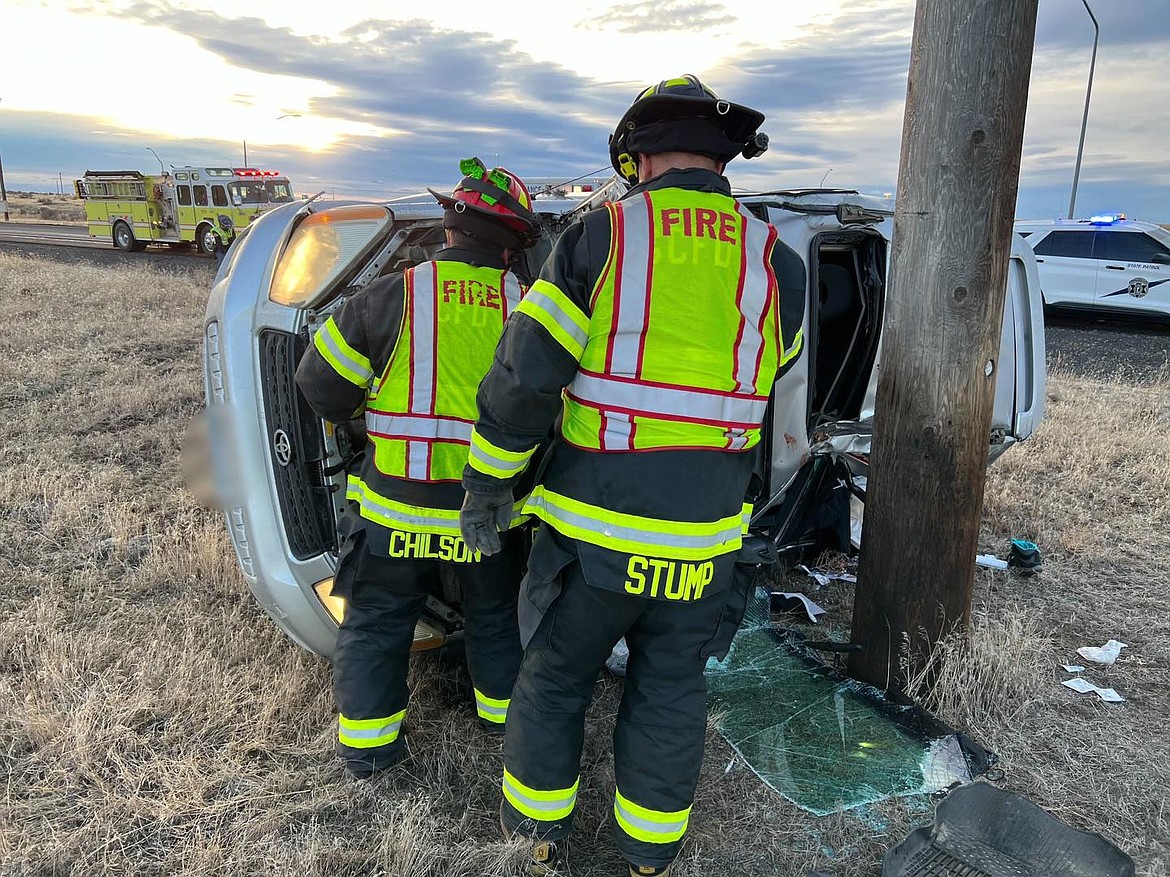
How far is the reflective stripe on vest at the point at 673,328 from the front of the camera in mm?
1892

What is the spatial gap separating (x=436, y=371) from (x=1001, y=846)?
6.47 feet

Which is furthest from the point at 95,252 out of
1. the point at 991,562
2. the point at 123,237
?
the point at 991,562

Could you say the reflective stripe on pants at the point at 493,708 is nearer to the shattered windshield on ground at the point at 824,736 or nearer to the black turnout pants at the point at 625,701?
the black turnout pants at the point at 625,701

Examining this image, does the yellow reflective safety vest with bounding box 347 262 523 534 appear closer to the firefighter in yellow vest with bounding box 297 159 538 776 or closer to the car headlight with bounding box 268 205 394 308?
the firefighter in yellow vest with bounding box 297 159 538 776

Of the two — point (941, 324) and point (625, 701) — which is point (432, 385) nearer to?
point (625, 701)

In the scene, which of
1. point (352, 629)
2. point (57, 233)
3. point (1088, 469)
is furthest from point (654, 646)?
point (57, 233)

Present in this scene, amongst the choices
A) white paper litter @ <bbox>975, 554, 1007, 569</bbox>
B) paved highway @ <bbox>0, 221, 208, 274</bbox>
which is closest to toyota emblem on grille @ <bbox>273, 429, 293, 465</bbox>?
white paper litter @ <bbox>975, 554, 1007, 569</bbox>

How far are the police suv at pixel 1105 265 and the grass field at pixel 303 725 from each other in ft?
27.2

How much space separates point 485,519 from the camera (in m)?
2.15

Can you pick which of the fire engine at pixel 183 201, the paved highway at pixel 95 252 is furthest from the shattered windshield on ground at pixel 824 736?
the fire engine at pixel 183 201

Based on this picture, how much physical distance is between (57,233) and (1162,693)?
33.9 meters

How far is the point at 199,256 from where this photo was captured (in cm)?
2052

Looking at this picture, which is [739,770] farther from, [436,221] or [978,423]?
[436,221]

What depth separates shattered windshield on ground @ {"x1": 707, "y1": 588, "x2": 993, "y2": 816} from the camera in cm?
256
